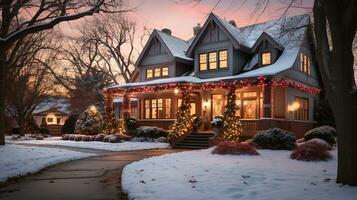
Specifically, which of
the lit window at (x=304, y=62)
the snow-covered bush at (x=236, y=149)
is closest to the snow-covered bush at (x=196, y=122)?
the lit window at (x=304, y=62)

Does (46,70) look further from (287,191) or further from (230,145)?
(287,191)

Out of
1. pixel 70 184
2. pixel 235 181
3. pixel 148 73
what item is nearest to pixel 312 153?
pixel 235 181

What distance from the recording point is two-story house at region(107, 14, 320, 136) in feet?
83.4

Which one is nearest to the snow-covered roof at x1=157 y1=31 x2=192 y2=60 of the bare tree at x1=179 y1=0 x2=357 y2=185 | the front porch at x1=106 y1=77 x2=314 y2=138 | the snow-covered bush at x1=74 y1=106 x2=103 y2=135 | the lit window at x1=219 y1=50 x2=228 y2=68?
the front porch at x1=106 y1=77 x2=314 y2=138

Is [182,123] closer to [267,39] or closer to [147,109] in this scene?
[267,39]

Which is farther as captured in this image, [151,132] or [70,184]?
[151,132]

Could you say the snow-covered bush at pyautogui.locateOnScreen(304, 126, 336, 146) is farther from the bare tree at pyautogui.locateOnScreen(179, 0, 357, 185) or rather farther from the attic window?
the attic window

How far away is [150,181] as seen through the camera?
10148mm

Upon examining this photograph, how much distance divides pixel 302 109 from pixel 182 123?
381 inches

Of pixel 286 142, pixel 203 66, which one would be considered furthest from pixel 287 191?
pixel 203 66

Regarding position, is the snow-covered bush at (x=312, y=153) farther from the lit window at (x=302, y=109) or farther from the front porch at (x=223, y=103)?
the lit window at (x=302, y=109)

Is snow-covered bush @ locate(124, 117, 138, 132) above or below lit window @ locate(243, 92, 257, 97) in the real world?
below

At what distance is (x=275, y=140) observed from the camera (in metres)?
19.4

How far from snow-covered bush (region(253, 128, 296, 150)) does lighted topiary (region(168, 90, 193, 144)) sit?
6.46 meters
